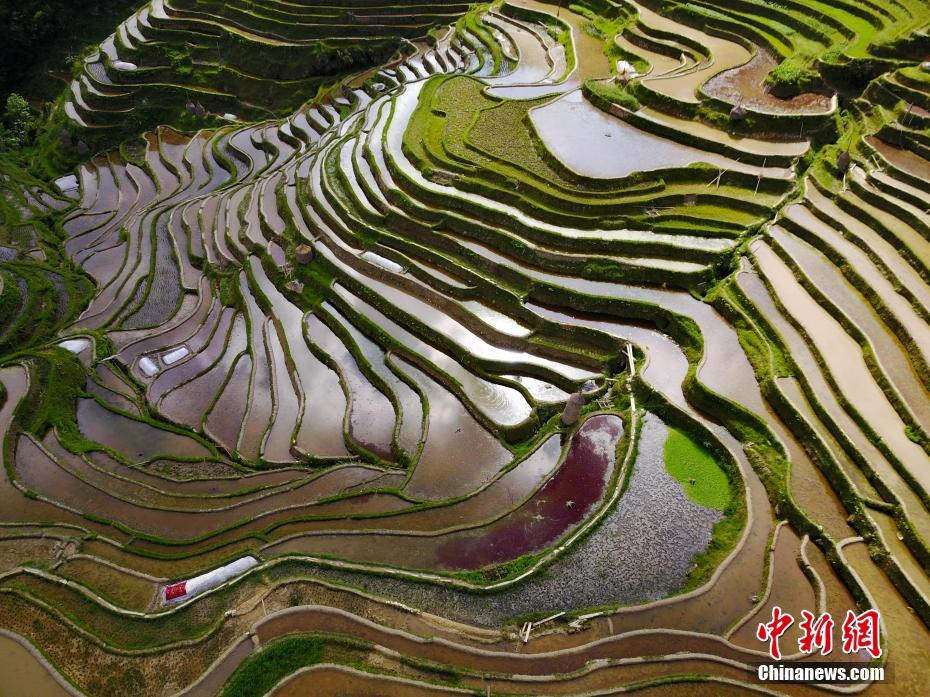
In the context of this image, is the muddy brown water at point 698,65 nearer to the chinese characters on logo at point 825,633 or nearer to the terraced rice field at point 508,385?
the terraced rice field at point 508,385

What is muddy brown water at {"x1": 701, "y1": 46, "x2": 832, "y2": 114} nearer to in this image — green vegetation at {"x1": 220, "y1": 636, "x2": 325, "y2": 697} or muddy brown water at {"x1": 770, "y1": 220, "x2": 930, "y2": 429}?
muddy brown water at {"x1": 770, "y1": 220, "x2": 930, "y2": 429}

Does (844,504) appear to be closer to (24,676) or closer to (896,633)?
(896,633)

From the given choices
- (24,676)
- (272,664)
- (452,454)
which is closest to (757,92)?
(452,454)

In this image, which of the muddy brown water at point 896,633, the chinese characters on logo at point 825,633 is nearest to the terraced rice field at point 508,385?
the muddy brown water at point 896,633

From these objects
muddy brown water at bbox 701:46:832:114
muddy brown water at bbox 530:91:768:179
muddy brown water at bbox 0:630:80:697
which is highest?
muddy brown water at bbox 701:46:832:114

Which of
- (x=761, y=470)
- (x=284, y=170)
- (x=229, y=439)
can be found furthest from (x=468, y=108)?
(x=761, y=470)

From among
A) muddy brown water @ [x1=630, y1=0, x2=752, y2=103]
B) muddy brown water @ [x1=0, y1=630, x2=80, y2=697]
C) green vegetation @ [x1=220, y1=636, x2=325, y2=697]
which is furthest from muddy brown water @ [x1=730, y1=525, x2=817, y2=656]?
muddy brown water @ [x1=630, y1=0, x2=752, y2=103]
